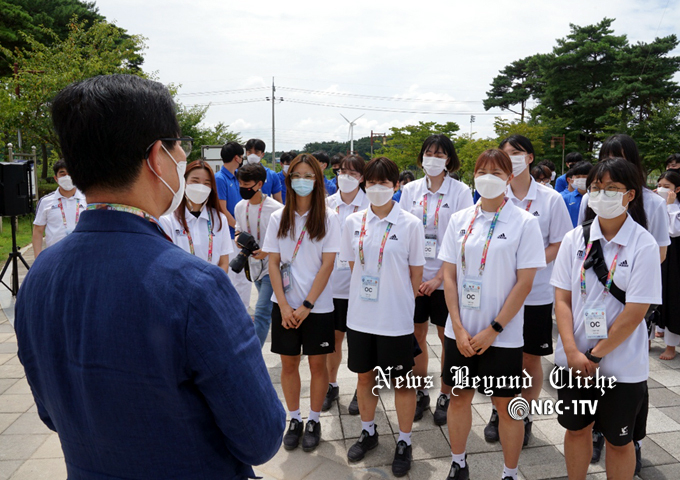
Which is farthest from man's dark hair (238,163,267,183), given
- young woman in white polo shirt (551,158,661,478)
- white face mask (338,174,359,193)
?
young woman in white polo shirt (551,158,661,478)

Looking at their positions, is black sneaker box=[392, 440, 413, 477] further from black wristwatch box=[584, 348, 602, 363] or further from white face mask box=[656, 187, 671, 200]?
white face mask box=[656, 187, 671, 200]

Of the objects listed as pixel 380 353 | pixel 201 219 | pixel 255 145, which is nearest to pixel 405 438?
pixel 380 353

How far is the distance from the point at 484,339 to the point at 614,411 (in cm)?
73

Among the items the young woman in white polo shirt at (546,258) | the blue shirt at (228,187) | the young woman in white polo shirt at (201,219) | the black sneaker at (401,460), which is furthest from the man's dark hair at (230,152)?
the black sneaker at (401,460)

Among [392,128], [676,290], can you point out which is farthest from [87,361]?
[392,128]

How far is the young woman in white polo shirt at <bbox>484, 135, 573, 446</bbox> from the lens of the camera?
139 inches

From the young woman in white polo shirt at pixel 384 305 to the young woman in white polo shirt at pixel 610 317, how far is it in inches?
36.3

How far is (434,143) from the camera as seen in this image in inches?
164

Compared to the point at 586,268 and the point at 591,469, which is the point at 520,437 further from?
the point at 586,268

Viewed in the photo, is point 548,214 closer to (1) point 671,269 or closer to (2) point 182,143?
(1) point 671,269

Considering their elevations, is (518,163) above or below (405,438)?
above

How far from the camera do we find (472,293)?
2.91 meters

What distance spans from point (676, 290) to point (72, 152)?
5.73 m

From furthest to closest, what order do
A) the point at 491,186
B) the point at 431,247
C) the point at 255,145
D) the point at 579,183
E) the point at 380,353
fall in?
the point at 255,145 → the point at 579,183 → the point at 431,247 → the point at 380,353 → the point at 491,186
